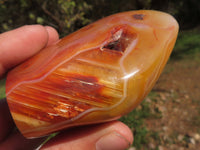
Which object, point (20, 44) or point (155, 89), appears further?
point (155, 89)

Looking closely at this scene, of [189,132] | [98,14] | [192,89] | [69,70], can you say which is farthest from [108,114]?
[192,89]

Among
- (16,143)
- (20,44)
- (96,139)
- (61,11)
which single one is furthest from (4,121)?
(61,11)

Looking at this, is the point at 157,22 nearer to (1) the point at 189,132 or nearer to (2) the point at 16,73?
(2) the point at 16,73

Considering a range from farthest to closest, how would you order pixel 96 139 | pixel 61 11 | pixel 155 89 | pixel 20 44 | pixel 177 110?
pixel 155 89 < pixel 177 110 < pixel 61 11 < pixel 20 44 < pixel 96 139

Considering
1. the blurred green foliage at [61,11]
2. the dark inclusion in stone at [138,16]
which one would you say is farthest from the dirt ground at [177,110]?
the dark inclusion in stone at [138,16]

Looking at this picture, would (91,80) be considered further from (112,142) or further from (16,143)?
(16,143)

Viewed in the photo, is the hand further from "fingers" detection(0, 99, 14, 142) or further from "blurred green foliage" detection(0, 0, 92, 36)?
"blurred green foliage" detection(0, 0, 92, 36)

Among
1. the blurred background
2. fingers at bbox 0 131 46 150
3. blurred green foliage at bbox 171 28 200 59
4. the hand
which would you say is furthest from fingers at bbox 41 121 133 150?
blurred green foliage at bbox 171 28 200 59
